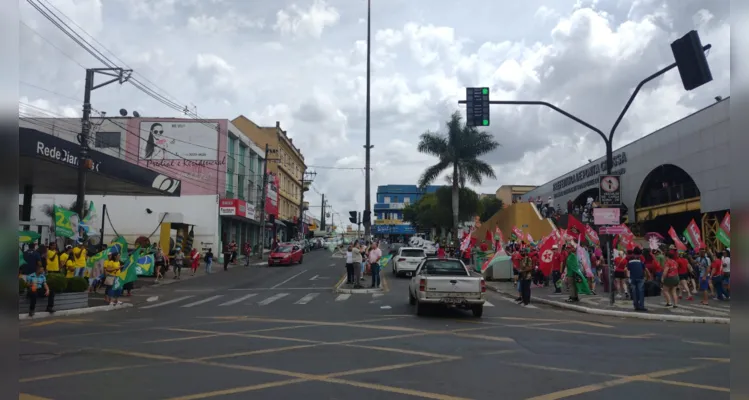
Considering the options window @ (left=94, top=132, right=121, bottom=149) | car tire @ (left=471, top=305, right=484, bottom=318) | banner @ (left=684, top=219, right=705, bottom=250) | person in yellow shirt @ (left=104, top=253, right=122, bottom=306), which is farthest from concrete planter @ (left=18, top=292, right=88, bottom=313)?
window @ (left=94, top=132, right=121, bottom=149)

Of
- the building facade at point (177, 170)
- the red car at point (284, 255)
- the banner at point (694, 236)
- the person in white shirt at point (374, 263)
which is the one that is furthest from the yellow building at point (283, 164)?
the banner at point (694, 236)

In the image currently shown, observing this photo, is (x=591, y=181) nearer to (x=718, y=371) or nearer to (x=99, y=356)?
(x=718, y=371)

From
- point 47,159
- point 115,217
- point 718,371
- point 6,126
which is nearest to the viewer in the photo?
point 6,126

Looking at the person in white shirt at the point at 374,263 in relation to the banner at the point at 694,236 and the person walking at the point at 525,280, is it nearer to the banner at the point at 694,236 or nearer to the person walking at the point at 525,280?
the person walking at the point at 525,280

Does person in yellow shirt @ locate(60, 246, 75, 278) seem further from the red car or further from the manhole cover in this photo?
the red car

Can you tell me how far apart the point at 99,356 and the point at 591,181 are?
42.4m

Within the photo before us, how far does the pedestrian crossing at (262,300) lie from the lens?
1870cm

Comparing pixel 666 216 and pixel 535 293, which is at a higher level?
pixel 666 216

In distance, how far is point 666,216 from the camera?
3444cm

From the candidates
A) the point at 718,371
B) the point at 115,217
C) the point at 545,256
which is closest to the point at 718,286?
the point at 545,256

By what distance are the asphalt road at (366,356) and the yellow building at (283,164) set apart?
1785 inches

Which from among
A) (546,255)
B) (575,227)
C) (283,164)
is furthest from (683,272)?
(283,164)

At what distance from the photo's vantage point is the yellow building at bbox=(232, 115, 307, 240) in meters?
67.6

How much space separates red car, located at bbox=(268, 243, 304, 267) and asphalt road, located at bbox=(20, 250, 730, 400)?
2381 cm
